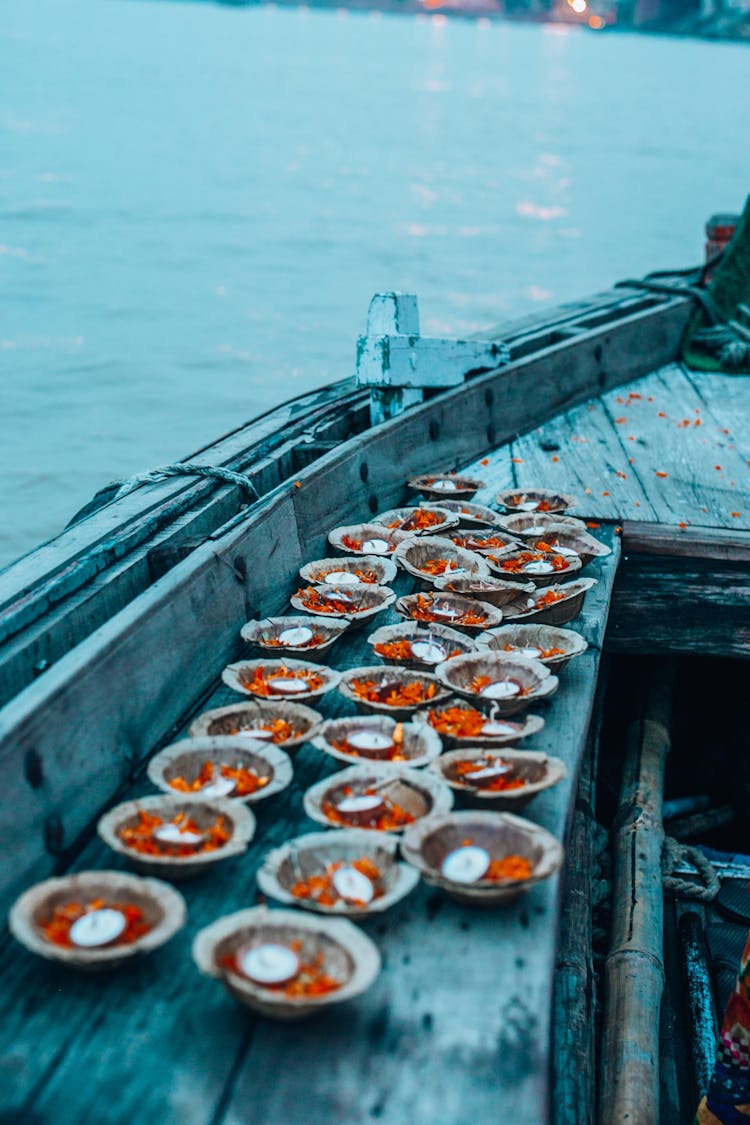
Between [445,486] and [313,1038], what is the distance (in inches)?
125

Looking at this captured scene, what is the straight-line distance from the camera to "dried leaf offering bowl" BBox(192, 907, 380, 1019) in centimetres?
196

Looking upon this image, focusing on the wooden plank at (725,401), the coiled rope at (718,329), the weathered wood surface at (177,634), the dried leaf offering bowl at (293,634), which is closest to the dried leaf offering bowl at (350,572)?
the weathered wood surface at (177,634)

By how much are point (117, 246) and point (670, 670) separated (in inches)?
844

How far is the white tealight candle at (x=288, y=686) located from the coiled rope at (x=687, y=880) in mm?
2223

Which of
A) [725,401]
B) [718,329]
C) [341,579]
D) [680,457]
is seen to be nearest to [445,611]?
[341,579]

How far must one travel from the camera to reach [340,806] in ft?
8.23

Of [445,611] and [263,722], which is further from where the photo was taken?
[445,611]

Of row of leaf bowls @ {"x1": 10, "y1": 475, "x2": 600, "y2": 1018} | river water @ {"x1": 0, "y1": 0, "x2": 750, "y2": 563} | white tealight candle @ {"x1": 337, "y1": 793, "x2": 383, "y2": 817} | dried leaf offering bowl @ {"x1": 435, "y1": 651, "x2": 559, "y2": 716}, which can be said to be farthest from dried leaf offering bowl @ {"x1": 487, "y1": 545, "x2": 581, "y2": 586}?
river water @ {"x1": 0, "y1": 0, "x2": 750, "y2": 563}

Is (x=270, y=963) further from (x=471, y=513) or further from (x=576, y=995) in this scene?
(x=471, y=513)

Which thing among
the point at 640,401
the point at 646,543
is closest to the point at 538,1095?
the point at 646,543

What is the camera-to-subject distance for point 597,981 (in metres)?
4.06

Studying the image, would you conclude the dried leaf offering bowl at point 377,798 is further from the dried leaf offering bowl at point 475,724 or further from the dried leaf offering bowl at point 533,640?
the dried leaf offering bowl at point 533,640

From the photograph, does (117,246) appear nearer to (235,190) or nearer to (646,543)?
(235,190)

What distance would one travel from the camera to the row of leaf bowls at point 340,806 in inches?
82.7
